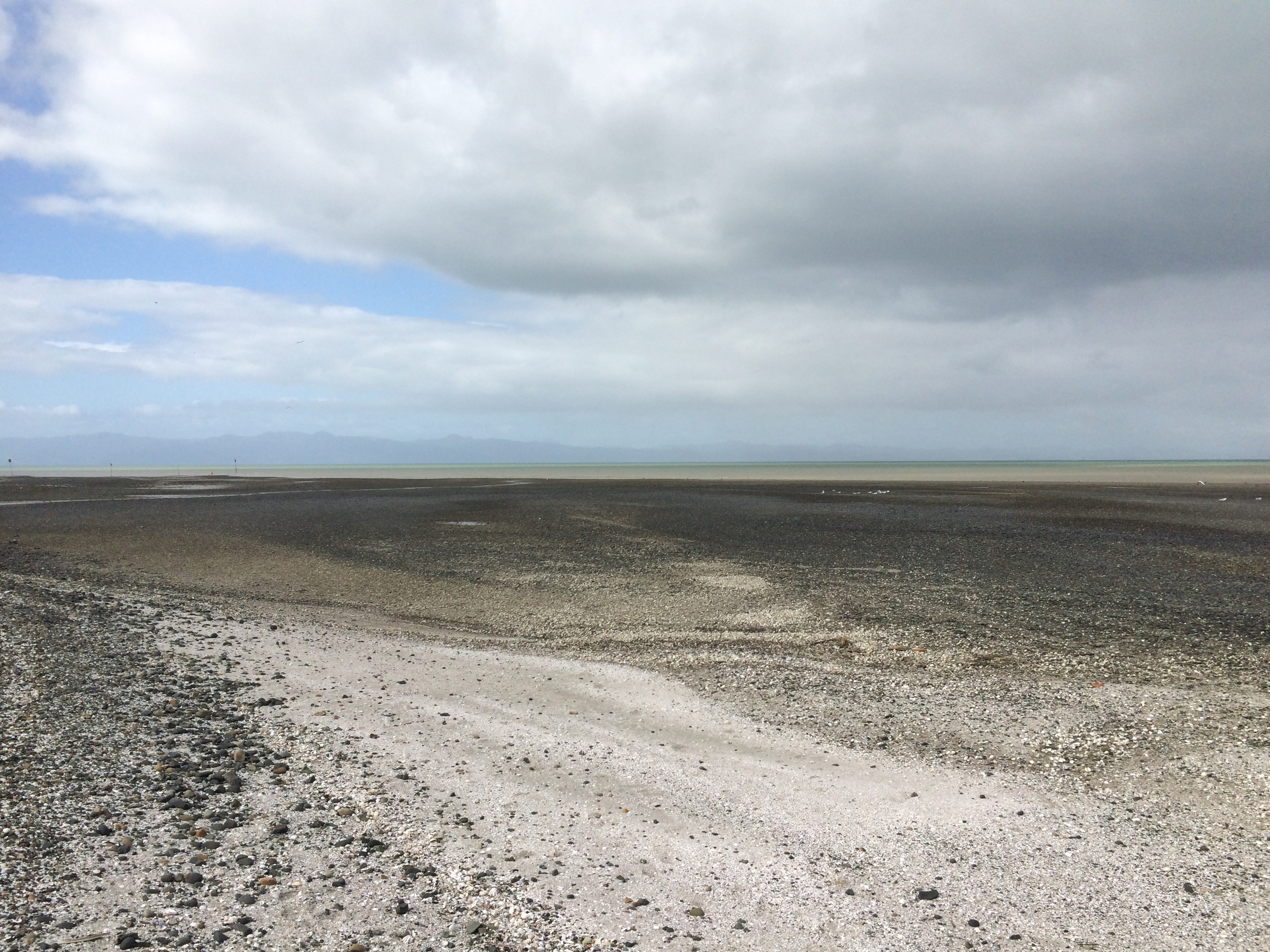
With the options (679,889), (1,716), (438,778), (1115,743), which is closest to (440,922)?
(679,889)

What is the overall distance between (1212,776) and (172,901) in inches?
335

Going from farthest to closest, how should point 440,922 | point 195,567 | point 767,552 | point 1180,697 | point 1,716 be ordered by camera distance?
point 767,552, point 195,567, point 1180,697, point 1,716, point 440,922

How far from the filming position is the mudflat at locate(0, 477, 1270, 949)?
4.89 meters

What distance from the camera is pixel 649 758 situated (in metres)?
7.46

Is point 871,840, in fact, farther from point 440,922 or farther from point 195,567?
point 195,567

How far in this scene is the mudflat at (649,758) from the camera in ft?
16.0

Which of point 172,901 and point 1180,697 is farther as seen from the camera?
point 1180,697

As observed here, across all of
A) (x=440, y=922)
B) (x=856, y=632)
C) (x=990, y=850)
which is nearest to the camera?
(x=440, y=922)

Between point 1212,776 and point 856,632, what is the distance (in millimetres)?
5782

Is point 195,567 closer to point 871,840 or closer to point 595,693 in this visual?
point 595,693

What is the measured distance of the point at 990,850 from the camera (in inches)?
224

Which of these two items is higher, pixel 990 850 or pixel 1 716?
pixel 1 716

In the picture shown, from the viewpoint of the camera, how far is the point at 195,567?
18.8 meters

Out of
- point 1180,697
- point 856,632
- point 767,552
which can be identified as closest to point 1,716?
point 856,632
